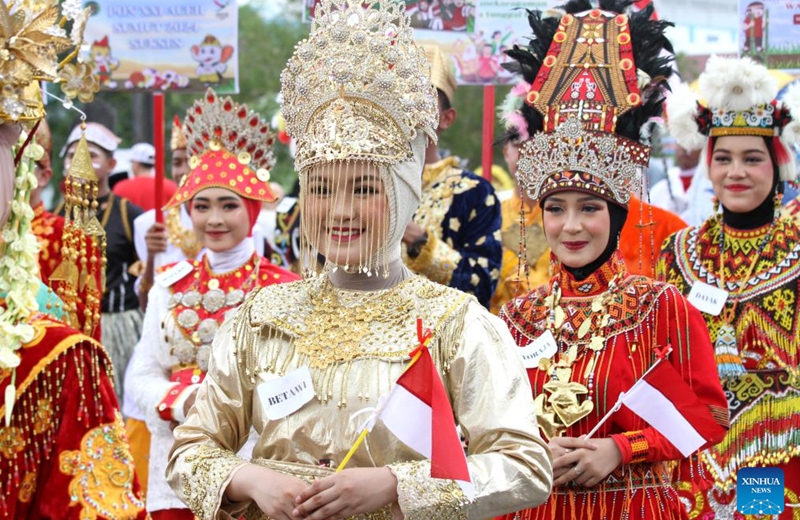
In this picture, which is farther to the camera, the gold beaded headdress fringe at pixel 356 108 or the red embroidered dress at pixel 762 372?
the red embroidered dress at pixel 762 372

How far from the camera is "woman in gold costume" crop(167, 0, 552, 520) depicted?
3.19 m

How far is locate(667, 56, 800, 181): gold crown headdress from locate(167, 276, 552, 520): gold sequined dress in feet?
9.97

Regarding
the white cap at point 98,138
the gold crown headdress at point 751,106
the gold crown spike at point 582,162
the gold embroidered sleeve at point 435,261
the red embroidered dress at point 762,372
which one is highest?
the gold crown headdress at point 751,106

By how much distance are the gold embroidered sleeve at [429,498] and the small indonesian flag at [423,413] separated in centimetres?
3

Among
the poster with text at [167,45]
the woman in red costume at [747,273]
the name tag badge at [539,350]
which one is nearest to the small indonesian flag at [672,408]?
the name tag badge at [539,350]

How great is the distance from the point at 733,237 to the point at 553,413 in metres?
1.92

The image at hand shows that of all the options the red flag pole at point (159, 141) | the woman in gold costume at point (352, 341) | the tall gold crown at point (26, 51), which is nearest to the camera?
the woman in gold costume at point (352, 341)

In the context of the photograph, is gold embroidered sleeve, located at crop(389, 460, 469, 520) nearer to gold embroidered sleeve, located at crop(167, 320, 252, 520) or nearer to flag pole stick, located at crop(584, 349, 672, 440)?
gold embroidered sleeve, located at crop(167, 320, 252, 520)

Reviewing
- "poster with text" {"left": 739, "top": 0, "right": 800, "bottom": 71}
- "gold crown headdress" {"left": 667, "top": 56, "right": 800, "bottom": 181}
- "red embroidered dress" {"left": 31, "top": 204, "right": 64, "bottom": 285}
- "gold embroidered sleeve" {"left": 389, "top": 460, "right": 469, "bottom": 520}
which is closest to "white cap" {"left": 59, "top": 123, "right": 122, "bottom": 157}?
"red embroidered dress" {"left": 31, "top": 204, "right": 64, "bottom": 285}

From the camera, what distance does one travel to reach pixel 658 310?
449 centimetres

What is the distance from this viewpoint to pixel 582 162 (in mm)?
4715

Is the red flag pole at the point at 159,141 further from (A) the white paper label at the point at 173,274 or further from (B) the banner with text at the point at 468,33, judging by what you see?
(B) the banner with text at the point at 468,33

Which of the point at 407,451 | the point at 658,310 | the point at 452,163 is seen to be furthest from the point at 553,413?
the point at 452,163

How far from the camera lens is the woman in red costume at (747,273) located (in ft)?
18.8
